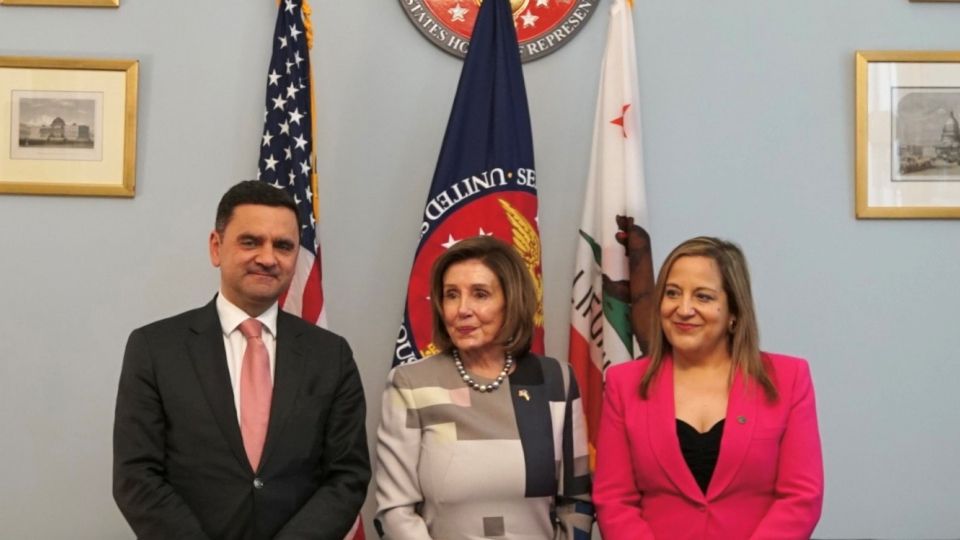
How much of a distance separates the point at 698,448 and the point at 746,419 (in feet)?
0.43

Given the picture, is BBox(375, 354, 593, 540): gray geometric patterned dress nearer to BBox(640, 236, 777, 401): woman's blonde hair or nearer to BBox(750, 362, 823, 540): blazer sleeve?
BBox(640, 236, 777, 401): woman's blonde hair

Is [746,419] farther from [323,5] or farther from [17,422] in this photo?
[17,422]

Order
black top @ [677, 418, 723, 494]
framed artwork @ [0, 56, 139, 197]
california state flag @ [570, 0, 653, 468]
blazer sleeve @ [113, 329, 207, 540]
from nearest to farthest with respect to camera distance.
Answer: blazer sleeve @ [113, 329, 207, 540] < black top @ [677, 418, 723, 494] < california state flag @ [570, 0, 653, 468] < framed artwork @ [0, 56, 139, 197]

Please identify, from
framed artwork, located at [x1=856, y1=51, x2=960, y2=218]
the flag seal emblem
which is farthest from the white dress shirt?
framed artwork, located at [x1=856, y1=51, x2=960, y2=218]

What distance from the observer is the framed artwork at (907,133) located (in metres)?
3.48

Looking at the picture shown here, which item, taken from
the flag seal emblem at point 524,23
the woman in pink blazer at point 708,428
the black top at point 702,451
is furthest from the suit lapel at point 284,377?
the flag seal emblem at point 524,23

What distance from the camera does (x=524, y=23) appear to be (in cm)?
352

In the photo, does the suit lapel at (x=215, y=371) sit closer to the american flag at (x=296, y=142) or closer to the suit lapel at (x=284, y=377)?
the suit lapel at (x=284, y=377)

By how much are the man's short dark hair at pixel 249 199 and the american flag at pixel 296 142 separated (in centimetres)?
71

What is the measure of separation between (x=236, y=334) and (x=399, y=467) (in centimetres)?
52

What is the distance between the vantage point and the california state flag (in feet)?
10.7

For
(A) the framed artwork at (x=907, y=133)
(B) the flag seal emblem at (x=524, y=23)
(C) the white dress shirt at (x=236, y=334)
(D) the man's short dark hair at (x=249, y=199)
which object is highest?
(B) the flag seal emblem at (x=524, y=23)

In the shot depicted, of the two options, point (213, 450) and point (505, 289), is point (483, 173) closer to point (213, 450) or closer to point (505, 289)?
point (505, 289)

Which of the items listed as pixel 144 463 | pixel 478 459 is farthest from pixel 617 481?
pixel 144 463
